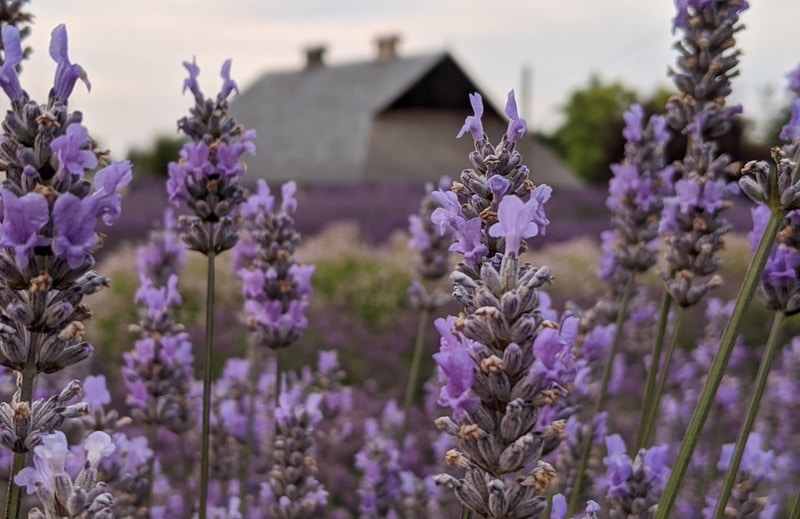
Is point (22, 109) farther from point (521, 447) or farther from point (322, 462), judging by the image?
point (322, 462)

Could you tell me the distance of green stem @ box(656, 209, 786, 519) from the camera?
1642mm

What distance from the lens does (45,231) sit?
1443 millimetres

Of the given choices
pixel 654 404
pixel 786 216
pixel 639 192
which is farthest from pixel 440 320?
pixel 639 192

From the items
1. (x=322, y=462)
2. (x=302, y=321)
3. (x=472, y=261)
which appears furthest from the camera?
(x=322, y=462)

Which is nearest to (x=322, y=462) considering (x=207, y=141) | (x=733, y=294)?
(x=207, y=141)

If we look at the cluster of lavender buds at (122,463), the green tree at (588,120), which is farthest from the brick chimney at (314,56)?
the cluster of lavender buds at (122,463)

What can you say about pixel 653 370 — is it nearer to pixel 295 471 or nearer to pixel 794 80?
pixel 794 80

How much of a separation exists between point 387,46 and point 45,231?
32191mm

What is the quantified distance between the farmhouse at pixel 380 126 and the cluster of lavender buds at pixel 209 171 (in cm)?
2599

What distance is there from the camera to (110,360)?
8703 mm

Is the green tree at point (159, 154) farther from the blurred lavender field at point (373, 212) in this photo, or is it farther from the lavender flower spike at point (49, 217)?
the lavender flower spike at point (49, 217)

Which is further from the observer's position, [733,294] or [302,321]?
[733,294]

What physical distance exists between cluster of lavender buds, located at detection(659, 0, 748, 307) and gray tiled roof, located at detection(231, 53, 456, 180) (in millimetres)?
26332

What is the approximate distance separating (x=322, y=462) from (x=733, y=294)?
Answer: 257 inches
